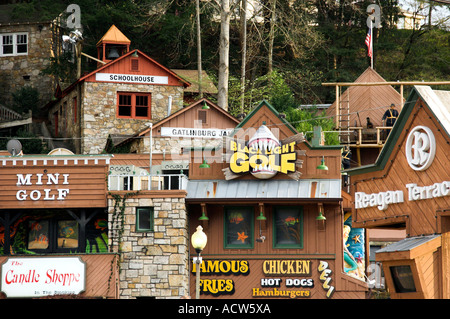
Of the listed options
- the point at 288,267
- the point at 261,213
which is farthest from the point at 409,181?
the point at 288,267

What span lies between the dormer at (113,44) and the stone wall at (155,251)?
15.7 meters

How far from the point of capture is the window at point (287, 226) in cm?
3431

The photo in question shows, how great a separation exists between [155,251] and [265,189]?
4.75 m

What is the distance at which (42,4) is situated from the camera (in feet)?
184

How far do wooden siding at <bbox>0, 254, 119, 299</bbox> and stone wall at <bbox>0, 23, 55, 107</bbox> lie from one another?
76.7ft

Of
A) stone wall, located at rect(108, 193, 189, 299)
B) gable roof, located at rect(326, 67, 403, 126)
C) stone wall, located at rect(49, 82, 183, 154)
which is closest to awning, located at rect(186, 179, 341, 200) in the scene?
stone wall, located at rect(108, 193, 189, 299)

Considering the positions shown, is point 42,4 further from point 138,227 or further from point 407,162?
point 407,162

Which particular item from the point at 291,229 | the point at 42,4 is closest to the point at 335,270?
the point at 291,229

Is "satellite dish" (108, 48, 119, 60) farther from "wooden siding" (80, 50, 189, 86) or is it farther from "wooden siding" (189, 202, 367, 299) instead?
"wooden siding" (189, 202, 367, 299)

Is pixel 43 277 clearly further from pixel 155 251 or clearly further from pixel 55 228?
pixel 155 251

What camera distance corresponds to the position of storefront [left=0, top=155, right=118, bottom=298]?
32562 millimetres

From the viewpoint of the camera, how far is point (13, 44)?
2190 inches

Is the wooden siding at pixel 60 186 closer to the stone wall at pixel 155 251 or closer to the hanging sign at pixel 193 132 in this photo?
the stone wall at pixel 155 251

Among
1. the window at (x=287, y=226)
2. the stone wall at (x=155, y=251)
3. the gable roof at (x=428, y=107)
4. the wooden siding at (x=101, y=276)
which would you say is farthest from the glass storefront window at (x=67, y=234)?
the gable roof at (x=428, y=107)
